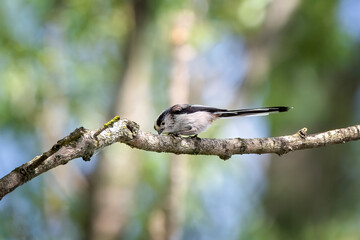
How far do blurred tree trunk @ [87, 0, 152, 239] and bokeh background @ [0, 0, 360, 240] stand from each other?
0.02 metres

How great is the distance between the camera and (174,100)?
10984 millimetres

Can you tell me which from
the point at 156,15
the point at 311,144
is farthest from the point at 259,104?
the point at 311,144

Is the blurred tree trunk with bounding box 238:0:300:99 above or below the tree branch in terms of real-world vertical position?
above

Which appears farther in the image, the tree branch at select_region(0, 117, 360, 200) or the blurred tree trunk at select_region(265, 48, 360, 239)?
the blurred tree trunk at select_region(265, 48, 360, 239)

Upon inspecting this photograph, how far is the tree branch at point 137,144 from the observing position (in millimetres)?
3016

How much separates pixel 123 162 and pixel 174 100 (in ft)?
5.84

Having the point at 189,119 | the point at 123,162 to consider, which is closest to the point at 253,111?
the point at 189,119

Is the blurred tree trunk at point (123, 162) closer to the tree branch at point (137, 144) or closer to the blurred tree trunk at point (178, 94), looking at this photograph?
the blurred tree trunk at point (178, 94)

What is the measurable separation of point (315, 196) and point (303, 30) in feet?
15.6

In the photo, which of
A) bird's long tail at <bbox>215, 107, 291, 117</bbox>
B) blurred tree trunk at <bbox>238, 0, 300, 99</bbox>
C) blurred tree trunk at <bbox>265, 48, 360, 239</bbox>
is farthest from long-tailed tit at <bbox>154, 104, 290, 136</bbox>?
blurred tree trunk at <bbox>265, 48, 360, 239</bbox>

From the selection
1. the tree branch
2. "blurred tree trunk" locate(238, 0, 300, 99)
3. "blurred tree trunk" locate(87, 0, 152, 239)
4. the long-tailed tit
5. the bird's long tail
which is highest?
"blurred tree trunk" locate(238, 0, 300, 99)

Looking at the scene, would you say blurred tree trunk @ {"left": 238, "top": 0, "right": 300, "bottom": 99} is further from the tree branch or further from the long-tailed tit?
the tree branch

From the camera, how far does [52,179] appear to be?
13.4 m

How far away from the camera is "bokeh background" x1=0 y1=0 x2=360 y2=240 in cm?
1148
